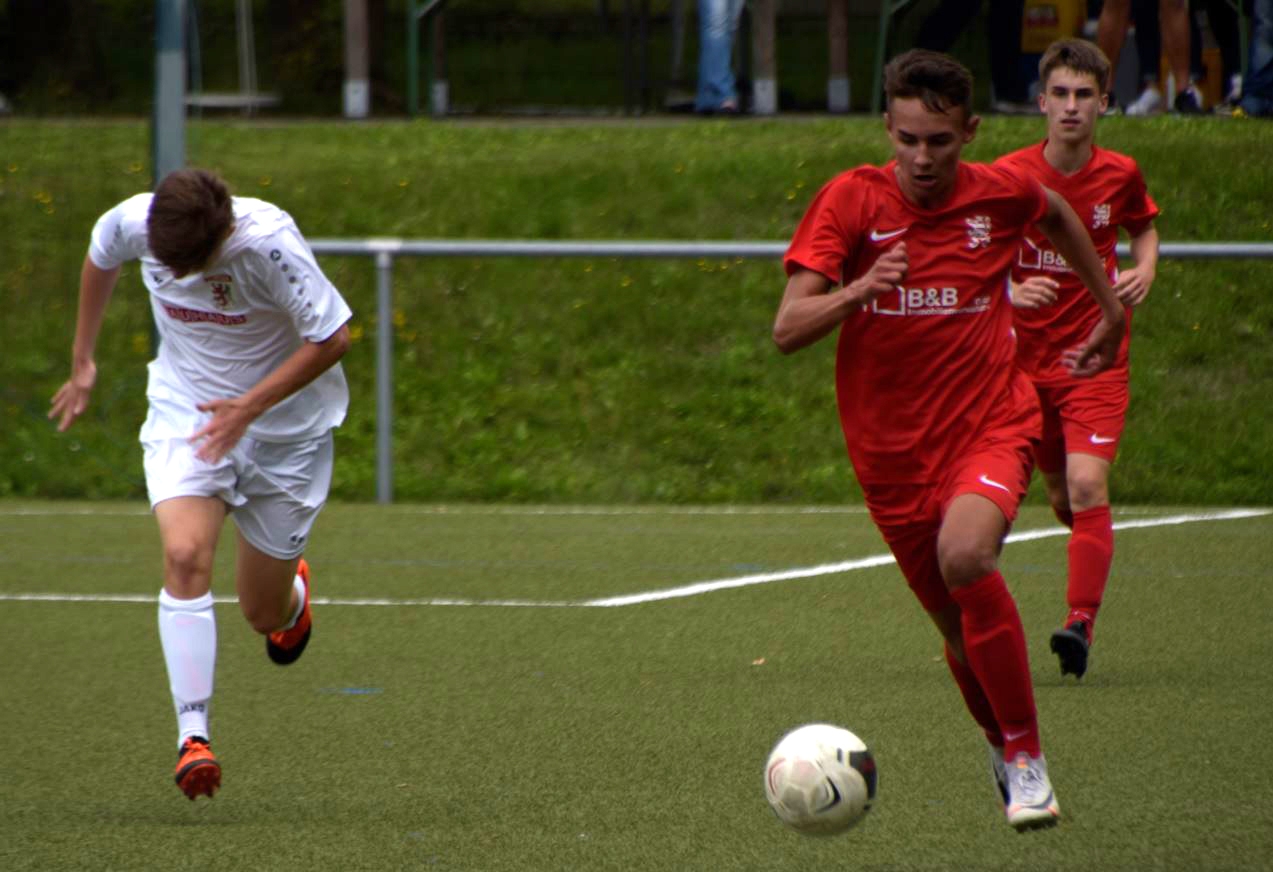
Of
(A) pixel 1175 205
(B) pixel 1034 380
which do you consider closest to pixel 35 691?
(B) pixel 1034 380

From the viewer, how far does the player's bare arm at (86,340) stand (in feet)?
19.6

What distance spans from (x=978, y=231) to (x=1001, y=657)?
1.05m

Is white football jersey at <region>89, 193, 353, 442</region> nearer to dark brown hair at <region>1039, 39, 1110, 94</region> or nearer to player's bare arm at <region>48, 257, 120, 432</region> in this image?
player's bare arm at <region>48, 257, 120, 432</region>

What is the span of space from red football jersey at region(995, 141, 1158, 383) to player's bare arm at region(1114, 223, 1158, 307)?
78mm

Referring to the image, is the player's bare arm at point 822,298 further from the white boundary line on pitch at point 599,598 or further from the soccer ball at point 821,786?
the white boundary line on pitch at point 599,598

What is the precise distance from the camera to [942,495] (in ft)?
15.9

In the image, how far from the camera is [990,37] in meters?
16.6

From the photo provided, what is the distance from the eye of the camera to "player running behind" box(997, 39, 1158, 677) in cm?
685

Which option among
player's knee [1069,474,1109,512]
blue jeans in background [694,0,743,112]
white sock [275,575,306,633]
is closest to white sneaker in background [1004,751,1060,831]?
player's knee [1069,474,1109,512]

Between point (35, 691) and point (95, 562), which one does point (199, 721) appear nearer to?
point (35, 691)

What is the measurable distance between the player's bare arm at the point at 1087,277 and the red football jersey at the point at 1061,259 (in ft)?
4.18

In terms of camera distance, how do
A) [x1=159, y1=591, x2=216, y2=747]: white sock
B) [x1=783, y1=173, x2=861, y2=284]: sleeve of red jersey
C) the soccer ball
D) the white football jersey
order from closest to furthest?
the soccer ball → [x1=783, y1=173, x2=861, y2=284]: sleeve of red jersey → [x1=159, y1=591, x2=216, y2=747]: white sock → the white football jersey

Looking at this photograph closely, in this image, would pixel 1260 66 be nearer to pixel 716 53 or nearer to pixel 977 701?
pixel 716 53

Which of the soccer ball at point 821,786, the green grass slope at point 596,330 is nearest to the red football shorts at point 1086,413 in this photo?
the soccer ball at point 821,786
